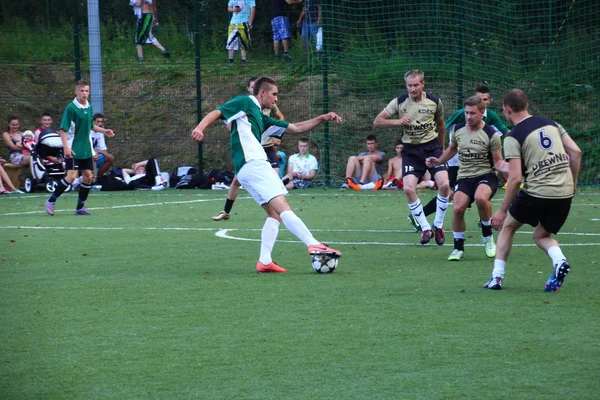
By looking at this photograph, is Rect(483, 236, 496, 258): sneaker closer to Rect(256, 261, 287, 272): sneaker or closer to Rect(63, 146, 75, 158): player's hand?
Rect(256, 261, 287, 272): sneaker

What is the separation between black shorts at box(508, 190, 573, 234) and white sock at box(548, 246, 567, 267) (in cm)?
14

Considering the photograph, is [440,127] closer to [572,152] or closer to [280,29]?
[572,152]

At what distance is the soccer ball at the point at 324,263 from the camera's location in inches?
339

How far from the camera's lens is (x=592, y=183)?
67.0 ft

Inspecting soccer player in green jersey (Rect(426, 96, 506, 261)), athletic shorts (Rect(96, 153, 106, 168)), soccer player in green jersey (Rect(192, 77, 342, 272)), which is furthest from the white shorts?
athletic shorts (Rect(96, 153, 106, 168))

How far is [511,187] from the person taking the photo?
7.31 metres

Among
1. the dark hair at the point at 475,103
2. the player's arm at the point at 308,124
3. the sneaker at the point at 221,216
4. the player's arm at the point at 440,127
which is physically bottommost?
the sneaker at the point at 221,216

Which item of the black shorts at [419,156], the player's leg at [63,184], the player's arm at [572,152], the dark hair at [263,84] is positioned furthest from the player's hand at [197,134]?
the player's leg at [63,184]

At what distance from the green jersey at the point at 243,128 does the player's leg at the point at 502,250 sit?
249 centimetres

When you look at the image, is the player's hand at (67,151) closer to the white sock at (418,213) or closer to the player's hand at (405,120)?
the player's hand at (405,120)

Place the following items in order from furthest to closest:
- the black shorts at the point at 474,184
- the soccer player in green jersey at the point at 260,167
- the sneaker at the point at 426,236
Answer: the sneaker at the point at 426,236, the black shorts at the point at 474,184, the soccer player in green jersey at the point at 260,167

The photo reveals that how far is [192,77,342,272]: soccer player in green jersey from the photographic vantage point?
8.76m

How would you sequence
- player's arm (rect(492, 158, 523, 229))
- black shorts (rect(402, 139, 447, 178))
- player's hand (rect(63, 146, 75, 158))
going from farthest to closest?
player's hand (rect(63, 146, 75, 158)) < black shorts (rect(402, 139, 447, 178)) < player's arm (rect(492, 158, 523, 229))

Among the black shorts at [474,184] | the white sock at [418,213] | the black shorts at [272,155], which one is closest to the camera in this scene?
the black shorts at [474,184]
